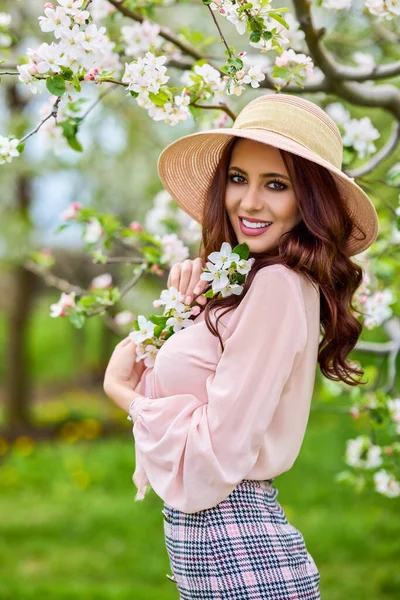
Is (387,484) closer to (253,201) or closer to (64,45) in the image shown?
(253,201)

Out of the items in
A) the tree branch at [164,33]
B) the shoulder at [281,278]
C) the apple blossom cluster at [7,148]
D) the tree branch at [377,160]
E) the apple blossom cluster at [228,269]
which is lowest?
the shoulder at [281,278]

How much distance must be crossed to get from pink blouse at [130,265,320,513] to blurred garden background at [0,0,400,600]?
2.29 ft

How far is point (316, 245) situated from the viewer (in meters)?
1.99

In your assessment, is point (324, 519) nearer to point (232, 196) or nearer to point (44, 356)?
point (232, 196)

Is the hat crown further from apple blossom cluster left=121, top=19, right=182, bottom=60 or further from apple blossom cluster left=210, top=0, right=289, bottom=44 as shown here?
apple blossom cluster left=121, top=19, right=182, bottom=60

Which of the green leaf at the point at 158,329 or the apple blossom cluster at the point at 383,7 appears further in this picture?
the apple blossom cluster at the point at 383,7

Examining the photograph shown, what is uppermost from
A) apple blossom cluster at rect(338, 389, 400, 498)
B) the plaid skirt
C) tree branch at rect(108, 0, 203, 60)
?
tree branch at rect(108, 0, 203, 60)

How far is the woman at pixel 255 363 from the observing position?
6.11ft

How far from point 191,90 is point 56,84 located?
0.55 meters

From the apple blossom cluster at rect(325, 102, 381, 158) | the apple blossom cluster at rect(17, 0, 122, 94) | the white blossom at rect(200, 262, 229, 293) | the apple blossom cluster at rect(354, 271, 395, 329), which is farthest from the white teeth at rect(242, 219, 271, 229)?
the apple blossom cluster at rect(325, 102, 381, 158)

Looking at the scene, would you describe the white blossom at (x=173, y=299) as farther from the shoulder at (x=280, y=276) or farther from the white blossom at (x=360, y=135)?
the white blossom at (x=360, y=135)

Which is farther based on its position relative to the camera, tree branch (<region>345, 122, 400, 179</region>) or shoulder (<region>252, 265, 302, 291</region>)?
tree branch (<region>345, 122, 400, 179</region>)

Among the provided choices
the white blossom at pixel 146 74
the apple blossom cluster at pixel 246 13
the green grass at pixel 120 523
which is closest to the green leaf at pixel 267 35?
the apple blossom cluster at pixel 246 13

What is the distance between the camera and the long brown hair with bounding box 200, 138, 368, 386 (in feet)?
6.45
